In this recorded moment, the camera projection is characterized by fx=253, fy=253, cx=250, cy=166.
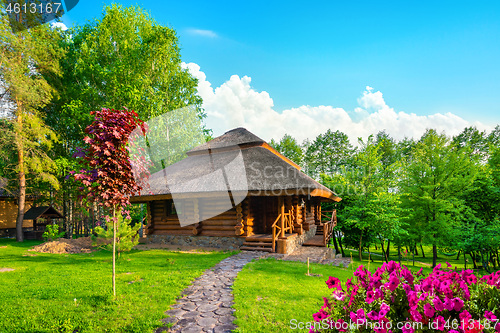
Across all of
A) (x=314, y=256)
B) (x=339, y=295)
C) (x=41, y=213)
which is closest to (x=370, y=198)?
(x=314, y=256)

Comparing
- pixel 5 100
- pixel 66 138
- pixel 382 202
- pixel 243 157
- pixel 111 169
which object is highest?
pixel 5 100

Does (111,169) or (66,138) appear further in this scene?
(66,138)

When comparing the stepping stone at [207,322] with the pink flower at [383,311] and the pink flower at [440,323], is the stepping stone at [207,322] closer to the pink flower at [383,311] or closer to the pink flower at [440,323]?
the pink flower at [383,311]

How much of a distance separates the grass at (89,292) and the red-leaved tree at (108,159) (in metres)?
0.76

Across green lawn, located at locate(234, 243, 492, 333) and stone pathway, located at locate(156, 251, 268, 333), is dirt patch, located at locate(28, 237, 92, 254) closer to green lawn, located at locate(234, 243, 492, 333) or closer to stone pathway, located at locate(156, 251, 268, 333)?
stone pathway, located at locate(156, 251, 268, 333)

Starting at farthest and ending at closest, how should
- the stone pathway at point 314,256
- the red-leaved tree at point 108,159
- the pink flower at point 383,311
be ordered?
1. the stone pathway at point 314,256
2. the red-leaved tree at point 108,159
3. the pink flower at point 383,311

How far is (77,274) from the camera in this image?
786cm

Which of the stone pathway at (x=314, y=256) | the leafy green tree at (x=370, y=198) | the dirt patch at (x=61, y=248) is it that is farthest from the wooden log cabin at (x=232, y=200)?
the leafy green tree at (x=370, y=198)

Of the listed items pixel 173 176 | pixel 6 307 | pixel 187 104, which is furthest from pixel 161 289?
pixel 187 104

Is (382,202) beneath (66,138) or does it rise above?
beneath

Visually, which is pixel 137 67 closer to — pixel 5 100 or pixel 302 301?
pixel 5 100

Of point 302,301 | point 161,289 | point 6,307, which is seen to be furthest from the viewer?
point 161,289

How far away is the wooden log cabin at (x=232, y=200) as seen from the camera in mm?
12029

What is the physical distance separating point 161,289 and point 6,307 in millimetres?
3014
